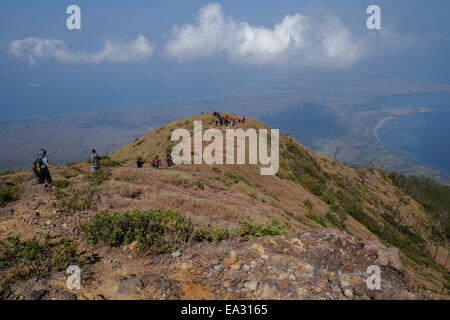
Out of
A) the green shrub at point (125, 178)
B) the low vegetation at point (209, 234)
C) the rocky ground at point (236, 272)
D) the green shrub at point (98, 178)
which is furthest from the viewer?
the green shrub at point (125, 178)

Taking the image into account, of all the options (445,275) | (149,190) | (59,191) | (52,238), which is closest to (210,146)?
(149,190)

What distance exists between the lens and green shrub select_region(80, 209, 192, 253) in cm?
660

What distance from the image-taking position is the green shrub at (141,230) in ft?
21.6

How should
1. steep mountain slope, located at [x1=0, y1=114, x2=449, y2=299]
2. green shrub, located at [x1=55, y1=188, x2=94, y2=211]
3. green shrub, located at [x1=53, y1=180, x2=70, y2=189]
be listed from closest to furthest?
1. steep mountain slope, located at [x1=0, y1=114, x2=449, y2=299]
2. green shrub, located at [x1=55, y1=188, x2=94, y2=211]
3. green shrub, located at [x1=53, y1=180, x2=70, y2=189]

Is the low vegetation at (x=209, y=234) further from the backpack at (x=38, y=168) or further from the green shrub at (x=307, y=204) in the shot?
the green shrub at (x=307, y=204)

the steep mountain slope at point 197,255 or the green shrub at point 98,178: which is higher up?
the green shrub at point 98,178

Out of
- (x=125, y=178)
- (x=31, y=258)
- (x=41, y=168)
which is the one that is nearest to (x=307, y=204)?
(x=125, y=178)

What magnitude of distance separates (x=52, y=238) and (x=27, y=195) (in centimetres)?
463

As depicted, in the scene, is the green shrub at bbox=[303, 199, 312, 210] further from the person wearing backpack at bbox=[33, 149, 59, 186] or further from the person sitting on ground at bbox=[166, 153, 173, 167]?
the person wearing backpack at bbox=[33, 149, 59, 186]

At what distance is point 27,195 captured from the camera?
10.1 m

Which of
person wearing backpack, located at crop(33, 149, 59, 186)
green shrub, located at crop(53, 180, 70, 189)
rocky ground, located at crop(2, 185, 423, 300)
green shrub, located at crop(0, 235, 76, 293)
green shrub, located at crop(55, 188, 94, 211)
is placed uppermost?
person wearing backpack, located at crop(33, 149, 59, 186)

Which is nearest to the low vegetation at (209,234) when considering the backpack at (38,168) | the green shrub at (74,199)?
the green shrub at (74,199)

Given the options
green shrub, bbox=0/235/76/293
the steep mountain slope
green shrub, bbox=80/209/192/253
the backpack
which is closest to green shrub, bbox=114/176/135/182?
the steep mountain slope
